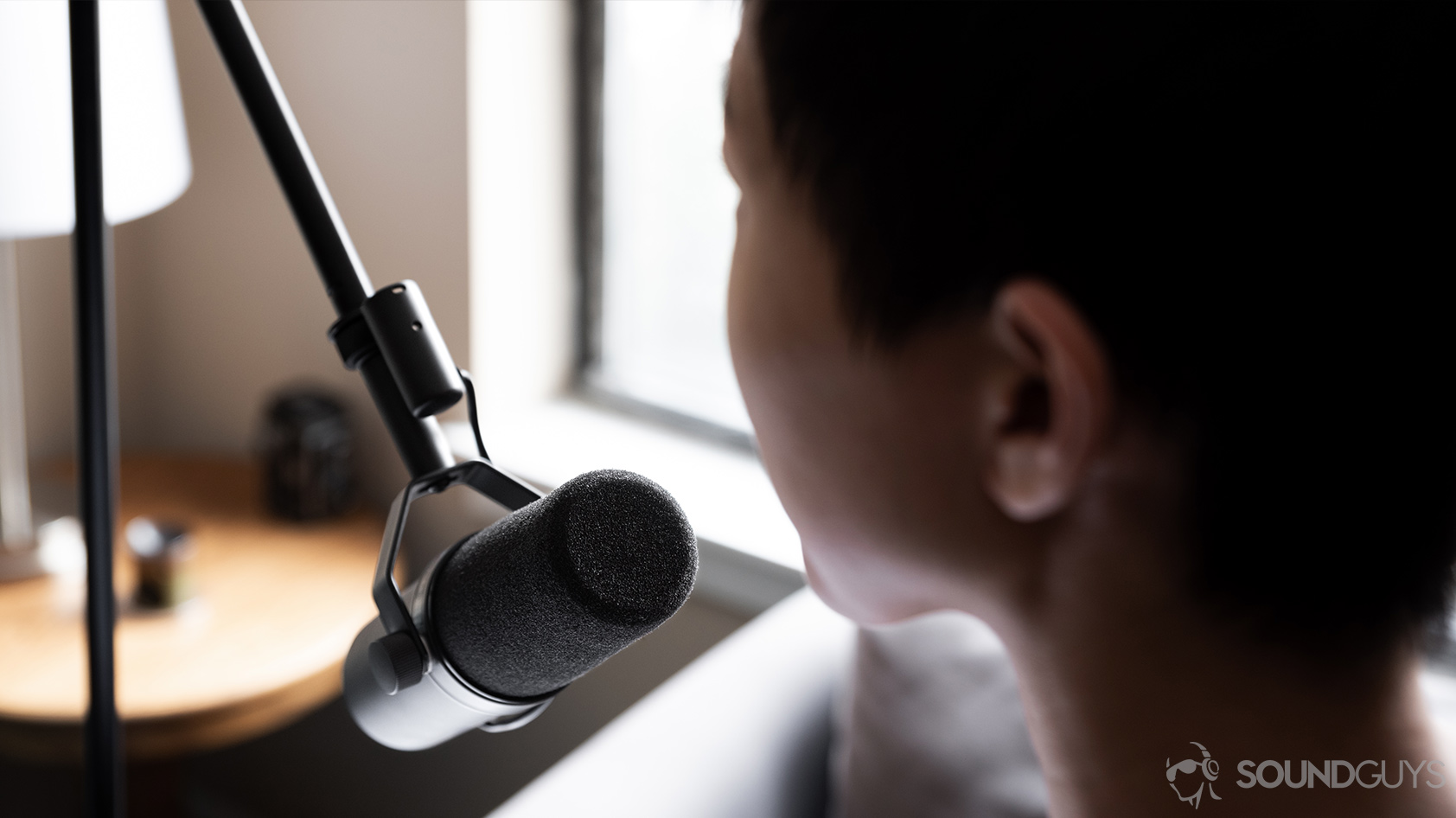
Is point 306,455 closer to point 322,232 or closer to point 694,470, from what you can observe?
point 694,470

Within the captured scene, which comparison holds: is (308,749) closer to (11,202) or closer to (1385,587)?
(11,202)

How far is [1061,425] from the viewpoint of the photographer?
320 mm

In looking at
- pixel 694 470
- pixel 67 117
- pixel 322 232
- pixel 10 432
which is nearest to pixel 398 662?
pixel 322 232

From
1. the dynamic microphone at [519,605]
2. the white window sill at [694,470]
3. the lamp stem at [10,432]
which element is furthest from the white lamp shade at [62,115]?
the dynamic microphone at [519,605]

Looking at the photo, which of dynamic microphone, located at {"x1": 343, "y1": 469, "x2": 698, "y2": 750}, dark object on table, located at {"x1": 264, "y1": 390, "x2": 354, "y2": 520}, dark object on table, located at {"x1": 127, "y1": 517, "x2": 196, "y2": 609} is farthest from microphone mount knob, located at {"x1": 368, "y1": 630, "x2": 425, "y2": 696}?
dark object on table, located at {"x1": 264, "y1": 390, "x2": 354, "y2": 520}

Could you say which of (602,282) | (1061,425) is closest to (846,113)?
(1061,425)

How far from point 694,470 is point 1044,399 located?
1.10 m

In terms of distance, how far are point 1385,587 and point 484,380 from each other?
3.93ft

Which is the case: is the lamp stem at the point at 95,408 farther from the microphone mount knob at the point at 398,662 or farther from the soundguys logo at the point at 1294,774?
the soundguys logo at the point at 1294,774

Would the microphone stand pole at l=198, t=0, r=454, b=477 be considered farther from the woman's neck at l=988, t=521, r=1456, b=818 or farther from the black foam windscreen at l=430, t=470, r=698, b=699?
the woman's neck at l=988, t=521, r=1456, b=818

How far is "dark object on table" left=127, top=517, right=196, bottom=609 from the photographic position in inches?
47.6

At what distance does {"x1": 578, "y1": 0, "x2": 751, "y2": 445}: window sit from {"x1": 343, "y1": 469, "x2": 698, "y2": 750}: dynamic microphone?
1043 millimetres

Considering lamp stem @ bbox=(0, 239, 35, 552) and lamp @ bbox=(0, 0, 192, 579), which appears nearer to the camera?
lamp @ bbox=(0, 0, 192, 579)

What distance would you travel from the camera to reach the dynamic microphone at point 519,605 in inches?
13.6
